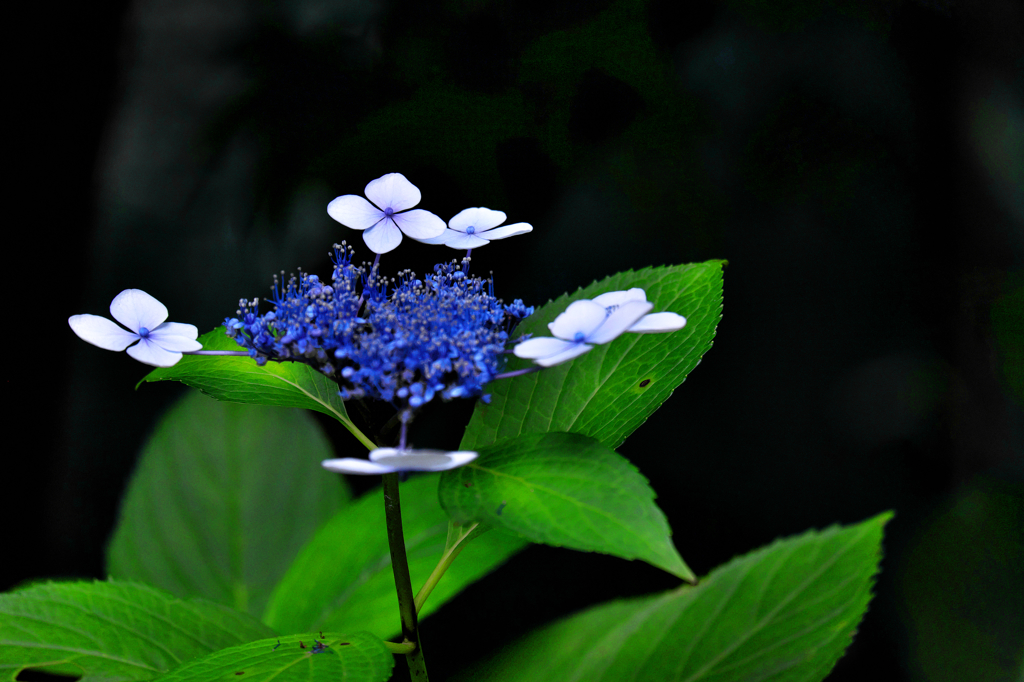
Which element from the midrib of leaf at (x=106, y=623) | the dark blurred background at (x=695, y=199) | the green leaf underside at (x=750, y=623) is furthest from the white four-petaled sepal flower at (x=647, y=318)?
the midrib of leaf at (x=106, y=623)

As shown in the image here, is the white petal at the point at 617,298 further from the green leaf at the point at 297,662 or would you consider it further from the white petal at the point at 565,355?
the green leaf at the point at 297,662

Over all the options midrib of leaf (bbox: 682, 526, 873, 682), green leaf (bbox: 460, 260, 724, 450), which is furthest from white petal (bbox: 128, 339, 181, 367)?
midrib of leaf (bbox: 682, 526, 873, 682)

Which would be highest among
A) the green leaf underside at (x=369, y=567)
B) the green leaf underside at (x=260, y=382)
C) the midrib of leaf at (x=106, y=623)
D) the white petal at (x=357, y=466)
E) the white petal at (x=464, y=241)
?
the white petal at (x=464, y=241)

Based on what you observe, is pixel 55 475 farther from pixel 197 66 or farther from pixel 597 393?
pixel 597 393

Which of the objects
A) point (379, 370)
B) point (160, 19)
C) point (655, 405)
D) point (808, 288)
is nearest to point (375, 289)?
point (379, 370)

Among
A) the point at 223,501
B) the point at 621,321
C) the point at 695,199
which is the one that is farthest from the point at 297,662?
the point at 695,199

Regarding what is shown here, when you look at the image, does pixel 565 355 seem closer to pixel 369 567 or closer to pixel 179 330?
pixel 179 330
